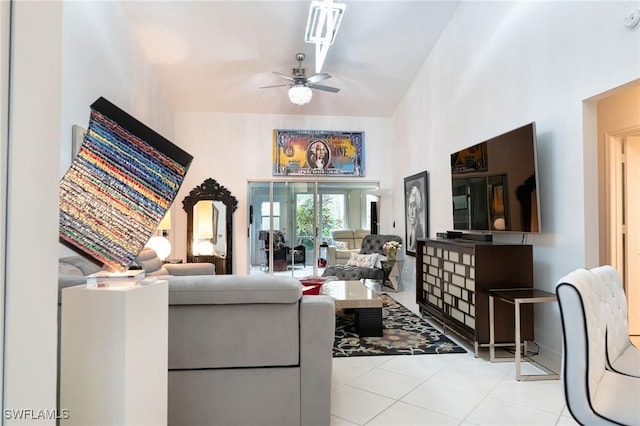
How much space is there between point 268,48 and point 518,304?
4.31m

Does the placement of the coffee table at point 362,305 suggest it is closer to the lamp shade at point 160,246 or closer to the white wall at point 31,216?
the lamp shade at point 160,246

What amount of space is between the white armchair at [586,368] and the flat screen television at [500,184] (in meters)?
1.74

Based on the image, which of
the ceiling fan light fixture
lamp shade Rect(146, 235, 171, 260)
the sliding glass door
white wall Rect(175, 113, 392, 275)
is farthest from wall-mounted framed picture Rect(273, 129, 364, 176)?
lamp shade Rect(146, 235, 171, 260)

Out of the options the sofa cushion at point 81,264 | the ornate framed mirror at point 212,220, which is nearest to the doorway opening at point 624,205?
the sofa cushion at point 81,264

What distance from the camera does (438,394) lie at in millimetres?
2346

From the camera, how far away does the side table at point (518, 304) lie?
101 inches

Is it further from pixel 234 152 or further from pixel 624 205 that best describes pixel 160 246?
pixel 624 205

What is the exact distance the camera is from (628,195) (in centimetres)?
342

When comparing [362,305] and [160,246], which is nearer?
[362,305]

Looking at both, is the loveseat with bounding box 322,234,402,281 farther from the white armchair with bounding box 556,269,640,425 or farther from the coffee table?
the white armchair with bounding box 556,269,640,425

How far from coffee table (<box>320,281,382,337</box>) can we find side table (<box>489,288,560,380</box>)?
926 mm

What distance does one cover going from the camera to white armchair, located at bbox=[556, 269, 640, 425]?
1.23 meters

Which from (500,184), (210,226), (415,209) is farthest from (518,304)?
(210,226)

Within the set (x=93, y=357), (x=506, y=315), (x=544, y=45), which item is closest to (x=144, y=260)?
(x=93, y=357)
